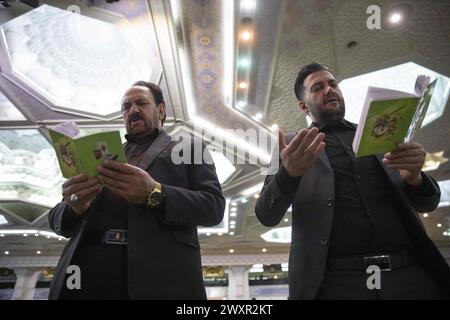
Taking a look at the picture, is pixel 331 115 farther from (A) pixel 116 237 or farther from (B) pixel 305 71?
(A) pixel 116 237

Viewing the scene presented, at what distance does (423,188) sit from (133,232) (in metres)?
1.46

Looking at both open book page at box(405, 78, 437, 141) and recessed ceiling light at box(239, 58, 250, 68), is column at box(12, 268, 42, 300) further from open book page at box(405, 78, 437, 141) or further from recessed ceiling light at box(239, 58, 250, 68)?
open book page at box(405, 78, 437, 141)

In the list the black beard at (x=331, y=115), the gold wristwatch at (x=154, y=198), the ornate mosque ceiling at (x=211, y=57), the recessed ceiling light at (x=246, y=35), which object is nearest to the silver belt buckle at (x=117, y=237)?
the gold wristwatch at (x=154, y=198)

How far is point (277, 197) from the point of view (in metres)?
1.36

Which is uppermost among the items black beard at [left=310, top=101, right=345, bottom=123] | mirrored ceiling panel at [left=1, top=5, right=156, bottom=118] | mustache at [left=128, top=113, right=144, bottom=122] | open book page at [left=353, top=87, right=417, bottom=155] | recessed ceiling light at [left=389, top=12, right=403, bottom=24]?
mirrored ceiling panel at [left=1, top=5, right=156, bottom=118]

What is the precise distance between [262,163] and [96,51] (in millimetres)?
5238

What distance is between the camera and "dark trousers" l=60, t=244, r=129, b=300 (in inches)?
46.2

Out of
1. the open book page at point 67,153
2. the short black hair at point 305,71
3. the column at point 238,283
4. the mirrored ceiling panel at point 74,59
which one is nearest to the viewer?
the open book page at point 67,153

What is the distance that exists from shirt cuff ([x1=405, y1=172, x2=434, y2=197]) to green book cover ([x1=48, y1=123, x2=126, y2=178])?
4.75ft

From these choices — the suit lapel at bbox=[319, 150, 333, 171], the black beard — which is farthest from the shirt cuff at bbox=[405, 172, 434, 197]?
the black beard

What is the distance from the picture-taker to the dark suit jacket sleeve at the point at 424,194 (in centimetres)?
139

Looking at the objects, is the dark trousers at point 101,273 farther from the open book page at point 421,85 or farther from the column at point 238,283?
the column at point 238,283

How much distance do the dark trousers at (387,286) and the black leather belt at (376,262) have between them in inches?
0.7

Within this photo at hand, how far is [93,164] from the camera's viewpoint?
1205 millimetres
